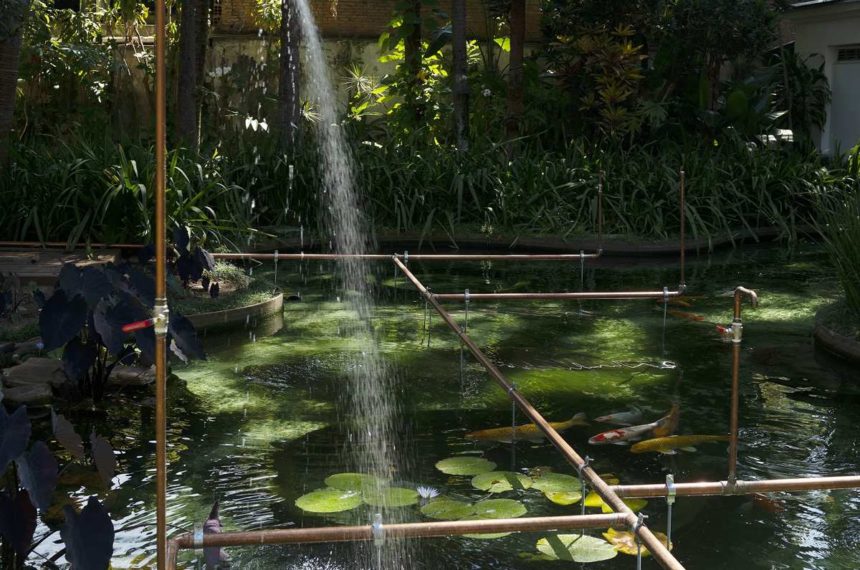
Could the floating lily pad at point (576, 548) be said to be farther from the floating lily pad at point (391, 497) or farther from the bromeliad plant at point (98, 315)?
the bromeliad plant at point (98, 315)

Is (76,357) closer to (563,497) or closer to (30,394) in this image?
(30,394)

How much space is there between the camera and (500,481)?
15.3 feet

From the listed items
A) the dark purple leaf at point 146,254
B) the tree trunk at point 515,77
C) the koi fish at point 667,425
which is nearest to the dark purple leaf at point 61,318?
the dark purple leaf at point 146,254

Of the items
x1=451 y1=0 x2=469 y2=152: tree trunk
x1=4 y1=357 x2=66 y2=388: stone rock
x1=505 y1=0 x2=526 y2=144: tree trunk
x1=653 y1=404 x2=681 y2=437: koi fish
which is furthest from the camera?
x1=505 y1=0 x2=526 y2=144: tree trunk

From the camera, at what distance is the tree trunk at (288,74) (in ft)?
43.4

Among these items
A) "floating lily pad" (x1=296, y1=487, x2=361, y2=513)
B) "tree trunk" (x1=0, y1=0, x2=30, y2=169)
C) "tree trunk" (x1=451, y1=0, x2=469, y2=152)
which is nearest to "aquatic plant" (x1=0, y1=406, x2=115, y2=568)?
"floating lily pad" (x1=296, y1=487, x2=361, y2=513)

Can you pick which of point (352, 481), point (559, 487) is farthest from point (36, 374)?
point (559, 487)

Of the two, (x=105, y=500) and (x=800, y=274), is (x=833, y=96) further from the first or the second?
(x=105, y=500)

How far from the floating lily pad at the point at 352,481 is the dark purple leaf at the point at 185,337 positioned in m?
0.88

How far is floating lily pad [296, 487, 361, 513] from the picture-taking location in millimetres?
4352

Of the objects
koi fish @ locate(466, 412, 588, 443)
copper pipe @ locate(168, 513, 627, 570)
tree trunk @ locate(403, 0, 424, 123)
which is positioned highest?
tree trunk @ locate(403, 0, 424, 123)

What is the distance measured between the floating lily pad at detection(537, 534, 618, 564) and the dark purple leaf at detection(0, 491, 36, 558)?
1.83 meters

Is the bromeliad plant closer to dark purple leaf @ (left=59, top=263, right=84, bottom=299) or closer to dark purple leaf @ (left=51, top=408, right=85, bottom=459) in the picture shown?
dark purple leaf @ (left=59, top=263, right=84, bottom=299)

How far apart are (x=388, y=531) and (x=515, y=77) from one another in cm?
1192
